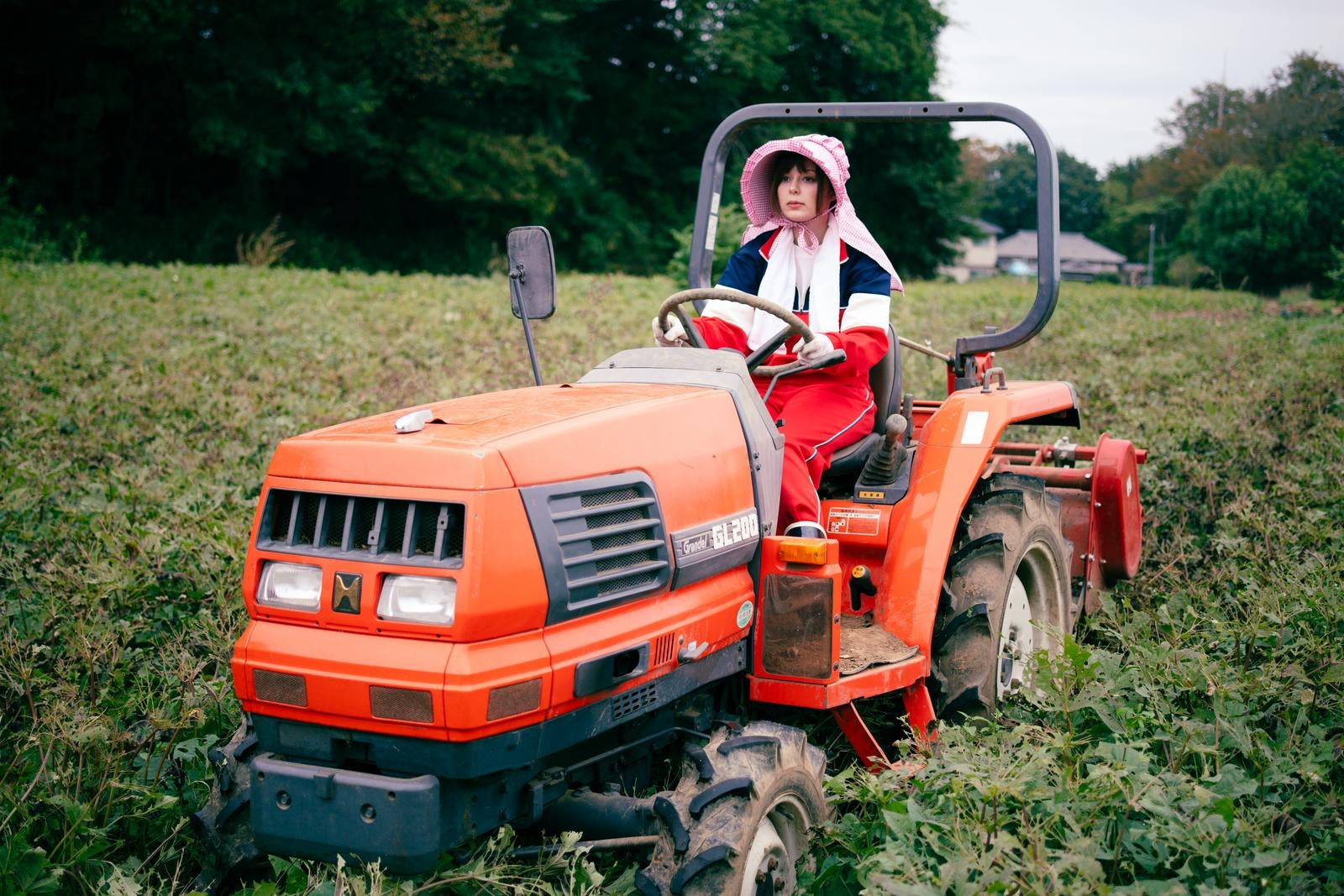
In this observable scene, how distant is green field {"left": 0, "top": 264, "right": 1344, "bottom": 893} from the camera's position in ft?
8.67

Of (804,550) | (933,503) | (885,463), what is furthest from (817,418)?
(804,550)

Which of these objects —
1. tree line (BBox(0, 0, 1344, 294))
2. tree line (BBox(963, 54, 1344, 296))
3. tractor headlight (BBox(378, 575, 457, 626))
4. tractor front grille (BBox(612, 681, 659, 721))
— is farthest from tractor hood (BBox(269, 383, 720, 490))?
tree line (BBox(0, 0, 1344, 294))

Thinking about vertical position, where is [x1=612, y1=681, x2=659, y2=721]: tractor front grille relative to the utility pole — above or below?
below

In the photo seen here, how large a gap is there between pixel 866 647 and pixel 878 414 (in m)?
0.87

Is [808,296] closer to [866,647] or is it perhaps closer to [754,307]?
[754,307]

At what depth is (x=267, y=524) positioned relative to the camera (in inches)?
104

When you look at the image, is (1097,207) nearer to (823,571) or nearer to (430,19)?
(430,19)

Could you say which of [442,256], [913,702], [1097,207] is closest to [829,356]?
[913,702]

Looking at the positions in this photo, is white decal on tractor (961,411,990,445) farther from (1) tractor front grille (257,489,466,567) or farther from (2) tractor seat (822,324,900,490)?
(1) tractor front grille (257,489,466,567)

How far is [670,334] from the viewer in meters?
3.66

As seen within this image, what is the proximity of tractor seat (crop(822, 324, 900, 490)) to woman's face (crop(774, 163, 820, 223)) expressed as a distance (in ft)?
1.60

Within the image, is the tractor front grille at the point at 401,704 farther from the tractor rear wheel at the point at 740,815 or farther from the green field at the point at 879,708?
the tractor rear wheel at the point at 740,815

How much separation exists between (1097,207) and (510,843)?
4842 inches

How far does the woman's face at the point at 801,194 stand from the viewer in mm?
3924
